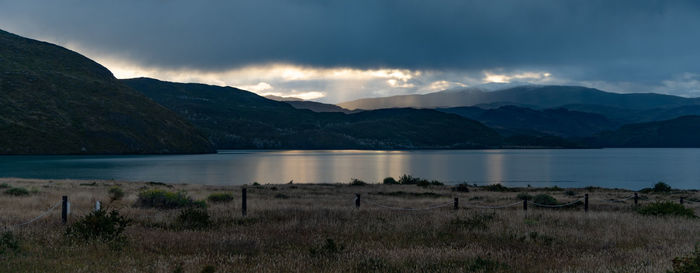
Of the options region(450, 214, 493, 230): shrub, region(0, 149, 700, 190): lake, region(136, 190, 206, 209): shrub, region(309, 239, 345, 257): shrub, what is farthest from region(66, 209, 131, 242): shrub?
region(0, 149, 700, 190): lake

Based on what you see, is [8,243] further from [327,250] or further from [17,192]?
[17,192]

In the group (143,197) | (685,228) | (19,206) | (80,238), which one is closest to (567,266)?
(685,228)

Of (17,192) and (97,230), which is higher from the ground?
(97,230)

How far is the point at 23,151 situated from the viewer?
14912cm

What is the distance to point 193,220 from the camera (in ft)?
46.9

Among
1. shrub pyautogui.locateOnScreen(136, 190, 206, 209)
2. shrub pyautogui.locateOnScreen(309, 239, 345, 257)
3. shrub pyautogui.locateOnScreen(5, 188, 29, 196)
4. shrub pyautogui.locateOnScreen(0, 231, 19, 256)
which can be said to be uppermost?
shrub pyautogui.locateOnScreen(0, 231, 19, 256)

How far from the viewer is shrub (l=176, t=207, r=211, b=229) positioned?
546 inches

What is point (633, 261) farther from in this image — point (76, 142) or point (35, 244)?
point (76, 142)

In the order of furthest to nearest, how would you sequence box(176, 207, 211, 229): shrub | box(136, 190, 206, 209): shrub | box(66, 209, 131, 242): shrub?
box(136, 190, 206, 209): shrub, box(176, 207, 211, 229): shrub, box(66, 209, 131, 242): shrub

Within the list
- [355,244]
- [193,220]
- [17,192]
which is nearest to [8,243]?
[193,220]

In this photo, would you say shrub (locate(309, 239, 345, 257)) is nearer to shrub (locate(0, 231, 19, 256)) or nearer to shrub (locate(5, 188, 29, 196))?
shrub (locate(0, 231, 19, 256))

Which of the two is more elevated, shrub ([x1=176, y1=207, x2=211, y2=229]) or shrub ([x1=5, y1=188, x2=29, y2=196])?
shrub ([x1=176, y1=207, x2=211, y2=229])

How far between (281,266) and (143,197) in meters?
14.8

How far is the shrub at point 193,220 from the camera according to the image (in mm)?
13859
